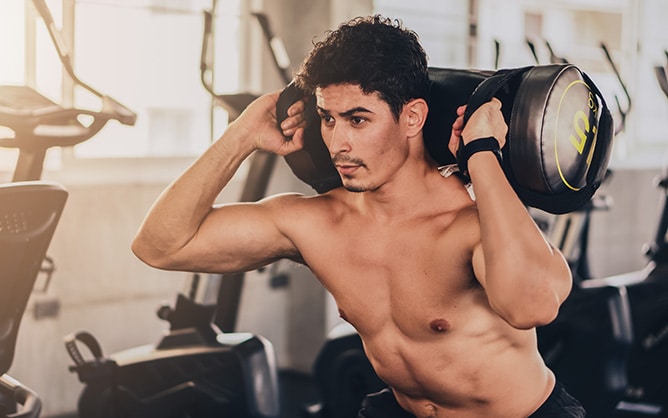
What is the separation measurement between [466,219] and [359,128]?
28 cm

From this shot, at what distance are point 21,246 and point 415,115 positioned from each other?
1.02 m

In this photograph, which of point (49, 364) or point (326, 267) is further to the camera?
point (49, 364)

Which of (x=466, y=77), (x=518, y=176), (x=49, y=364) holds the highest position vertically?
(x=466, y=77)

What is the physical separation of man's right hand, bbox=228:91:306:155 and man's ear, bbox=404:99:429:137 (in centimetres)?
23

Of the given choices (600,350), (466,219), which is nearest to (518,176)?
(466,219)

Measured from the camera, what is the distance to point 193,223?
6.74ft

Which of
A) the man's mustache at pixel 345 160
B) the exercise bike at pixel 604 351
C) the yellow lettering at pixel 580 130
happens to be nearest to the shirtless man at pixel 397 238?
the man's mustache at pixel 345 160

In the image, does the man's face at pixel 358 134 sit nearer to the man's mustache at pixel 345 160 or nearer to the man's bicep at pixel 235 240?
the man's mustache at pixel 345 160

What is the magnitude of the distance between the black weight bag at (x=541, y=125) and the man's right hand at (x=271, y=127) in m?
0.07

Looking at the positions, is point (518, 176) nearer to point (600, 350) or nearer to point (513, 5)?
point (600, 350)

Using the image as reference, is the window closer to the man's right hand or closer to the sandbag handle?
the man's right hand

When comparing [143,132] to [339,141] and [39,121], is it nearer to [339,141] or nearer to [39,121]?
[39,121]

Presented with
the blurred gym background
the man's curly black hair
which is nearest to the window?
the blurred gym background

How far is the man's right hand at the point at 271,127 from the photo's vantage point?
202cm
